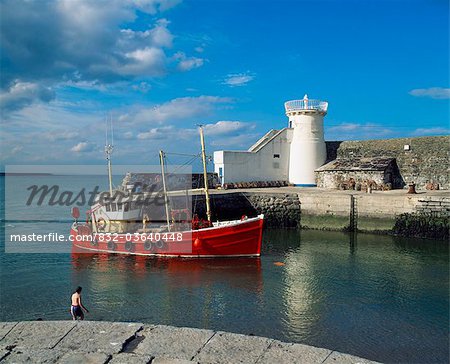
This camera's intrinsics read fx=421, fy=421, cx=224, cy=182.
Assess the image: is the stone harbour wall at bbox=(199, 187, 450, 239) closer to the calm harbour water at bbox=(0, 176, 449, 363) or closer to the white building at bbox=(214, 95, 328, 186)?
the calm harbour water at bbox=(0, 176, 449, 363)

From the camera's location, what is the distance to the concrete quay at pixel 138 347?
5.89 metres

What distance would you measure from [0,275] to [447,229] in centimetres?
2179

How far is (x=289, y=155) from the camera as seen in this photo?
34.0 metres

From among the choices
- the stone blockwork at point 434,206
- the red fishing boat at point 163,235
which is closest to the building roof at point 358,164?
the stone blockwork at point 434,206

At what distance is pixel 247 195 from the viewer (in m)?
28.0

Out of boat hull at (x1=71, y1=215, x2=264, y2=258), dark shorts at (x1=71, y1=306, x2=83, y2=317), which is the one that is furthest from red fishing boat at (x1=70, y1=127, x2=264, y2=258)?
dark shorts at (x1=71, y1=306, x2=83, y2=317)

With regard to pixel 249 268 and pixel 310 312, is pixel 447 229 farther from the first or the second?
pixel 310 312

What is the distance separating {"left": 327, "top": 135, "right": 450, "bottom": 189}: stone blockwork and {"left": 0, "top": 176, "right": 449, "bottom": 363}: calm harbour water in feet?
26.9

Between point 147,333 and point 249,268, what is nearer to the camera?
point 147,333

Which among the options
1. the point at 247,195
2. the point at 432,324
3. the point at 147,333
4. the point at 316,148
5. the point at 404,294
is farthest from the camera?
the point at 316,148

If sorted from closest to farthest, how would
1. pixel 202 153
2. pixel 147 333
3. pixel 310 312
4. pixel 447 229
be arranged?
pixel 147 333 → pixel 310 312 → pixel 202 153 → pixel 447 229

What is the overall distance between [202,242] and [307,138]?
1681cm

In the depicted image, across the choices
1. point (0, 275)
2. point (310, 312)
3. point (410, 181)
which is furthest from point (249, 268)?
point (410, 181)

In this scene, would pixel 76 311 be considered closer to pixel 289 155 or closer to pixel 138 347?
pixel 138 347
